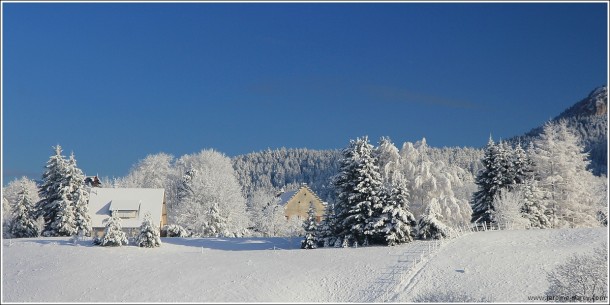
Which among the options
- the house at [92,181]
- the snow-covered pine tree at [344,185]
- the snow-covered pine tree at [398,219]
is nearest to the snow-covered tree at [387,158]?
the snow-covered pine tree at [344,185]

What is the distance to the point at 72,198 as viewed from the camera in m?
64.2

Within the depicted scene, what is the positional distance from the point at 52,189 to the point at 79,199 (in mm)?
4552

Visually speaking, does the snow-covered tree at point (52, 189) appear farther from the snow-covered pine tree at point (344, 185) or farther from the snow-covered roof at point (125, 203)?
the snow-covered pine tree at point (344, 185)

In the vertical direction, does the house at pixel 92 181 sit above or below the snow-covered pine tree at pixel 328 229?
above

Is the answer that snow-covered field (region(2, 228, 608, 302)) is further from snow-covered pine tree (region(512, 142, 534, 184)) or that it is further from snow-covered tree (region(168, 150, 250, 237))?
snow-covered tree (region(168, 150, 250, 237))

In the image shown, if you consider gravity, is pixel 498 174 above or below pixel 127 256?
above

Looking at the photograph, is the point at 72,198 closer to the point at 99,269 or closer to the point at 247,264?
the point at 99,269

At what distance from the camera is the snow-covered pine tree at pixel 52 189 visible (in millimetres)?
63938

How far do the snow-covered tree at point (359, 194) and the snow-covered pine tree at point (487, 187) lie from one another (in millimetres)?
11430

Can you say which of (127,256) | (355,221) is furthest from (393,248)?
(127,256)

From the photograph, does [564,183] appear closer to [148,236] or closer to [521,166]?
[521,166]

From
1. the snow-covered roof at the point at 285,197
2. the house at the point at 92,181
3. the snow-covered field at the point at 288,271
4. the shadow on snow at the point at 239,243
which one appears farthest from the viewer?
the snow-covered roof at the point at 285,197

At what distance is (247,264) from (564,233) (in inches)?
952

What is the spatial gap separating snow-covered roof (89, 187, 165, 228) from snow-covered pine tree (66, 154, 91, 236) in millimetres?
1660
